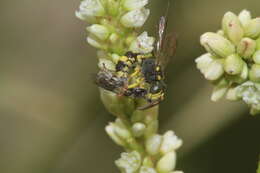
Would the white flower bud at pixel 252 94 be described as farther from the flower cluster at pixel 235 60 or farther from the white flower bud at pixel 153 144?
the white flower bud at pixel 153 144

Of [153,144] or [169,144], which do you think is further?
[169,144]

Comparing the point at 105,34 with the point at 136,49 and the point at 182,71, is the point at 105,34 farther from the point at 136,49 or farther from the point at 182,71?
the point at 182,71

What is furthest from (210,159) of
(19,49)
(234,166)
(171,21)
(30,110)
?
(19,49)

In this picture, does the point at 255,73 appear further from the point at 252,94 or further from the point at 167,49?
the point at 167,49

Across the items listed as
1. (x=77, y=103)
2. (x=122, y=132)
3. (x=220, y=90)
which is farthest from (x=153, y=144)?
(x=77, y=103)

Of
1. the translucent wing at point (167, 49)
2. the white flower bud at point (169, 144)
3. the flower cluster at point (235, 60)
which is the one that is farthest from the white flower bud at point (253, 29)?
the white flower bud at point (169, 144)
